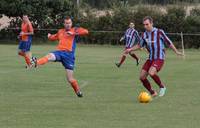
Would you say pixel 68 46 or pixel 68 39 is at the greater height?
pixel 68 39

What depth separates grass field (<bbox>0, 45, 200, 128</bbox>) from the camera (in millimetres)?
10914

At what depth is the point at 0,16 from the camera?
50.8 m

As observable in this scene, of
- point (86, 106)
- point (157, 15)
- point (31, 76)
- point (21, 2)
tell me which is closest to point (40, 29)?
point (21, 2)

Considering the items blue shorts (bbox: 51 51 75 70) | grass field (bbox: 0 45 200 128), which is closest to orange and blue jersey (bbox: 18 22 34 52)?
grass field (bbox: 0 45 200 128)

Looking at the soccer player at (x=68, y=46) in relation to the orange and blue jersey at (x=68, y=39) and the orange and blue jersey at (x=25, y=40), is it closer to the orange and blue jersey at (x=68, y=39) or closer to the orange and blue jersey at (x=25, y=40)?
the orange and blue jersey at (x=68, y=39)

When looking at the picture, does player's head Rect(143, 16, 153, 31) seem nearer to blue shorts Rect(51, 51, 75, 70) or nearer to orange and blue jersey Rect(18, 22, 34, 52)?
blue shorts Rect(51, 51, 75, 70)

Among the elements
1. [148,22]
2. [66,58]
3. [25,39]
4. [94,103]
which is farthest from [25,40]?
[94,103]

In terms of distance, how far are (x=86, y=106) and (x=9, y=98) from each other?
2267mm

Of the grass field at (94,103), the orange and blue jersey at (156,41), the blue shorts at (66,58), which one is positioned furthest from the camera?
the orange and blue jersey at (156,41)

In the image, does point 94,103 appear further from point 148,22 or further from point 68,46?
point 148,22

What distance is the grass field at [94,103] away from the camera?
10914 mm

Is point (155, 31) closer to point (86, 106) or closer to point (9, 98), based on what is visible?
point (86, 106)

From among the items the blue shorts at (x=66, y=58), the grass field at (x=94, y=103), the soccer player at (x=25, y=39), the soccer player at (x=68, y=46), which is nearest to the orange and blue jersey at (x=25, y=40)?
the soccer player at (x=25, y=39)

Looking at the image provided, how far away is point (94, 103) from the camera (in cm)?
1370
